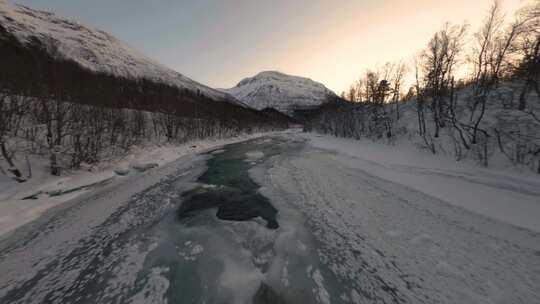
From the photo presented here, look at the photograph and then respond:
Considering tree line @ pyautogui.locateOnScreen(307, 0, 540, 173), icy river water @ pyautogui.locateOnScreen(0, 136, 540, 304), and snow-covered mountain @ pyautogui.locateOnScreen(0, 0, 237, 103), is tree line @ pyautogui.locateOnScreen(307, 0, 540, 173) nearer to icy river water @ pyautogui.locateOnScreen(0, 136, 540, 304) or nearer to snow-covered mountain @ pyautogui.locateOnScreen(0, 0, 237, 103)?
icy river water @ pyautogui.locateOnScreen(0, 136, 540, 304)

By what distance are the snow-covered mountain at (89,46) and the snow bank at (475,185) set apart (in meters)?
87.2

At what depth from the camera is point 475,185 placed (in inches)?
255

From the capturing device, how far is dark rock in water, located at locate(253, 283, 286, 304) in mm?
2496

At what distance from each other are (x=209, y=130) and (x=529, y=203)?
33683 mm

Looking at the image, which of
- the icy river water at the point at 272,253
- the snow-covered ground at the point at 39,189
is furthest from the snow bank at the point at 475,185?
the snow-covered ground at the point at 39,189

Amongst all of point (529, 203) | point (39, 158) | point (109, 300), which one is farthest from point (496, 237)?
point (39, 158)

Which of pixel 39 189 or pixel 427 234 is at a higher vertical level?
pixel 39 189

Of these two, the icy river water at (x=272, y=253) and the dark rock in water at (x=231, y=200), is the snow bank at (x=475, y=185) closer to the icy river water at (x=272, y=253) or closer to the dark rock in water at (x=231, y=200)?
the icy river water at (x=272, y=253)

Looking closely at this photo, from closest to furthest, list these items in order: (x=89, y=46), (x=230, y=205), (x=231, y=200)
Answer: (x=230, y=205) < (x=231, y=200) < (x=89, y=46)

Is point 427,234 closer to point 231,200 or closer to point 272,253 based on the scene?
point 272,253

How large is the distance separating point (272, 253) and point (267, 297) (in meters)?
0.92

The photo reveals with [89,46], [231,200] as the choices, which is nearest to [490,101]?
[231,200]

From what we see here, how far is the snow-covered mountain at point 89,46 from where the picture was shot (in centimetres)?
7739

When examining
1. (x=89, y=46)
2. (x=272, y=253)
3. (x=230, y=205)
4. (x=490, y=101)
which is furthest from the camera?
(x=89, y=46)
